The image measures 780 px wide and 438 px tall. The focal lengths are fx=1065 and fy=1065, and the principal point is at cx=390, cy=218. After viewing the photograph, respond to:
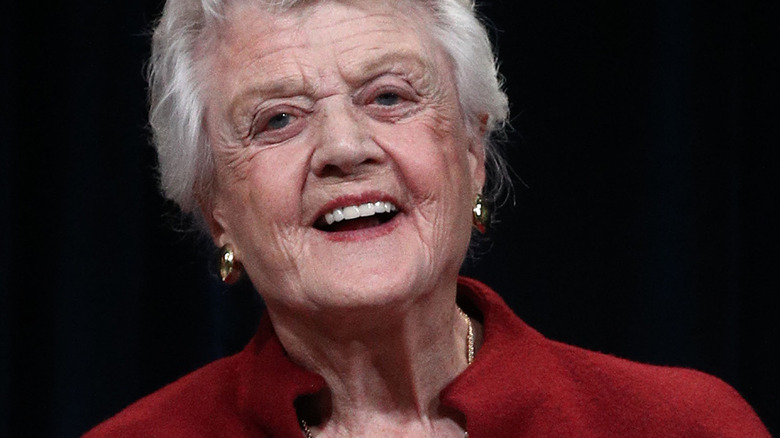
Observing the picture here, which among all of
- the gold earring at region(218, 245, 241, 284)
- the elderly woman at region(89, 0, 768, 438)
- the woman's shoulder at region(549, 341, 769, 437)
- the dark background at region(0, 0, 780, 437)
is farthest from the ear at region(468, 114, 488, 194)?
the dark background at region(0, 0, 780, 437)

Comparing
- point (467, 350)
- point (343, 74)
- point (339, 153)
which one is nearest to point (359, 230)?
point (339, 153)

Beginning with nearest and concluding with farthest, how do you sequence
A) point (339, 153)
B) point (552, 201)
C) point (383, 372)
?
point (339, 153) < point (383, 372) < point (552, 201)

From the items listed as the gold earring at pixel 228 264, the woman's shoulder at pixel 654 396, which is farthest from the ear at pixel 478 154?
the gold earring at pixel 228 264

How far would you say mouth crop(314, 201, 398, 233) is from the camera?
155 centimetres

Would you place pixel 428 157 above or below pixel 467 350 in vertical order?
above

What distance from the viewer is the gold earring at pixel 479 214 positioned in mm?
1706

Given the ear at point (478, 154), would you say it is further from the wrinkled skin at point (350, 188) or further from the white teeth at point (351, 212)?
the white teeth at point (351, 212)

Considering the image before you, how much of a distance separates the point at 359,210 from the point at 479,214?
249mm

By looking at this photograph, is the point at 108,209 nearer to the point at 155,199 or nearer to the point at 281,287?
the point at 155,199

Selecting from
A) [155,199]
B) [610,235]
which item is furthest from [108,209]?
[610,235]

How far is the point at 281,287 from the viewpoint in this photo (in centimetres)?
158

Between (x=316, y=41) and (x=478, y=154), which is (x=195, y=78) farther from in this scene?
(x=478, y=154)

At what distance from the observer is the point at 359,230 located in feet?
5.05

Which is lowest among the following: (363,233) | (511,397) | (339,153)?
(511,397)
